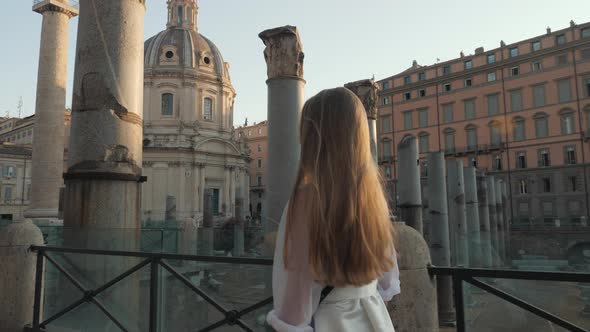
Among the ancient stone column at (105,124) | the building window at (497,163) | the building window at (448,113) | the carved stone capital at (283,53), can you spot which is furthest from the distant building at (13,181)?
the ancient stone column at (105,124)

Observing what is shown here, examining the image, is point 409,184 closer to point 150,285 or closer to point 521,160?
point 150,285

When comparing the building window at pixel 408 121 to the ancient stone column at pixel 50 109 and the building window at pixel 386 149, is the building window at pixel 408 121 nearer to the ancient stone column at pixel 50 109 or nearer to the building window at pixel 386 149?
the building window at pixel 386 149

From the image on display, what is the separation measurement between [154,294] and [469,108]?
45576mm

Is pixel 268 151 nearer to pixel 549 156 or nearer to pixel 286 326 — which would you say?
pixel 286 326

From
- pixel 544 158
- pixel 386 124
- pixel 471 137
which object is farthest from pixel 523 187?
pixel 386 124

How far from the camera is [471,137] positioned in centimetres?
4503

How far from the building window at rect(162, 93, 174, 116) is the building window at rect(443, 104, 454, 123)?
28.4 meters

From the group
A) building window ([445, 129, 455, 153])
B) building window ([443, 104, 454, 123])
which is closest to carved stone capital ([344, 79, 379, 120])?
building window ([445, 129, 455, 153])

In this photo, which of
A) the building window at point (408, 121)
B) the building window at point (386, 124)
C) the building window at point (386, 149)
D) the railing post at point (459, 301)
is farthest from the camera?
the building window at point (386, 124)

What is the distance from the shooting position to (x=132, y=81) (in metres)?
5.73

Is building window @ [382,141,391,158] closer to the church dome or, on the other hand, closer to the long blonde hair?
the church dome

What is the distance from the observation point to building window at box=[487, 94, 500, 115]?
43.7 m

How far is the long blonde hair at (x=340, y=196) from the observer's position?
70.3 inches

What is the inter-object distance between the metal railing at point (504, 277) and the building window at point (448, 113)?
1810 inches
